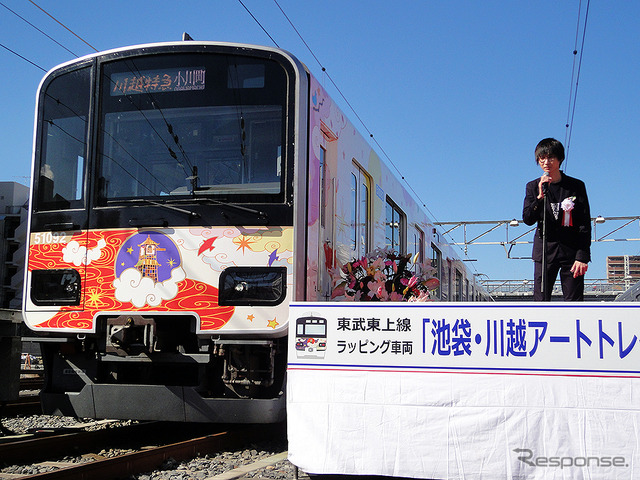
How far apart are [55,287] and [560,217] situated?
12.5 feet

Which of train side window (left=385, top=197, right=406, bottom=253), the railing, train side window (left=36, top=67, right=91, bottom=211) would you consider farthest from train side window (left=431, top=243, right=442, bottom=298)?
the railing

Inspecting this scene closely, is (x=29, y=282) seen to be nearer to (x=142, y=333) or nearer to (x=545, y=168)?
(x=142, y=333)

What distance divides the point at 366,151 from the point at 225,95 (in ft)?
7.14

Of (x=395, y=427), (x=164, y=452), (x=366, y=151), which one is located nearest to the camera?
(x=395, y=427)

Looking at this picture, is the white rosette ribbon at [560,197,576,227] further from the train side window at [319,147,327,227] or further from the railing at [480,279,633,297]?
the railing at [480,279,633,297]

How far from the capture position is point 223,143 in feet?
17.0

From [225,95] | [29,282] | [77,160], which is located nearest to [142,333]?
[29,282]

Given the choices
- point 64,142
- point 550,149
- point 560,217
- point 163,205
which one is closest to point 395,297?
point 560,217

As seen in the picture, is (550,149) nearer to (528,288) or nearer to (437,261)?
(437,261)

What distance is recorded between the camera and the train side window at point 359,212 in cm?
661

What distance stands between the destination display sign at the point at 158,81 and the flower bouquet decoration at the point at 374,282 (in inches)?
75.5

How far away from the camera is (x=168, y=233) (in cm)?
512

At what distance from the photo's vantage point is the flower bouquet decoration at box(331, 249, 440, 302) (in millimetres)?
5781

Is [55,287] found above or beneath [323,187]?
beneath
